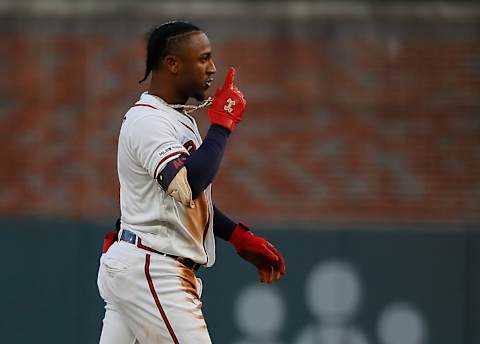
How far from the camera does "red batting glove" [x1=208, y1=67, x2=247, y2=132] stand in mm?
3893

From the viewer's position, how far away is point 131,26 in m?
7.90

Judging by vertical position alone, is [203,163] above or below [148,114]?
below

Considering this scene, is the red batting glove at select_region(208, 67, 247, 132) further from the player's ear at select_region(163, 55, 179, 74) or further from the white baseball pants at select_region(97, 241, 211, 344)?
the white baseball pants at select_region(97, 241, 211, 344)

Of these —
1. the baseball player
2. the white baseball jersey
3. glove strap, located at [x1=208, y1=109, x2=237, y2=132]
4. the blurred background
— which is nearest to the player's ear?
the baseball player

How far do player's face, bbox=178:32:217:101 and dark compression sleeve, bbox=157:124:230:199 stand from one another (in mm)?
281

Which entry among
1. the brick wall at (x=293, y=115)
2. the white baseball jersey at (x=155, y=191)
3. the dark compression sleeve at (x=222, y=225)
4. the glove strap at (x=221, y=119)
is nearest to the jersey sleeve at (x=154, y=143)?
the white baseball jersey at (x=155, y=191)

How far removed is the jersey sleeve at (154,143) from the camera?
380 cm

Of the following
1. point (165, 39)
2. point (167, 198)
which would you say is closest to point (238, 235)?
point (167, 198)

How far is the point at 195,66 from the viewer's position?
13.2ft

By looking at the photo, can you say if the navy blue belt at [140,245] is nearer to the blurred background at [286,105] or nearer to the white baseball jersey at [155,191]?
the white baseball jersey at [155,191]

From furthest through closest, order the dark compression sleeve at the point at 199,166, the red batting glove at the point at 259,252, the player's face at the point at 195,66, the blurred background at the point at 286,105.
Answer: the blurred background at the point at 286,105 → the red batting glove at the point at 259,252 → the player's face at the point at 195,66 → the dark compression sleeve at the point at 199,166

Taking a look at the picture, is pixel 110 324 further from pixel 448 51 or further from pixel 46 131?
pixel 448 51

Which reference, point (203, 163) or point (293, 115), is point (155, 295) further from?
point (293, 115)

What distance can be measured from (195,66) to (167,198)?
Result: 47cm
